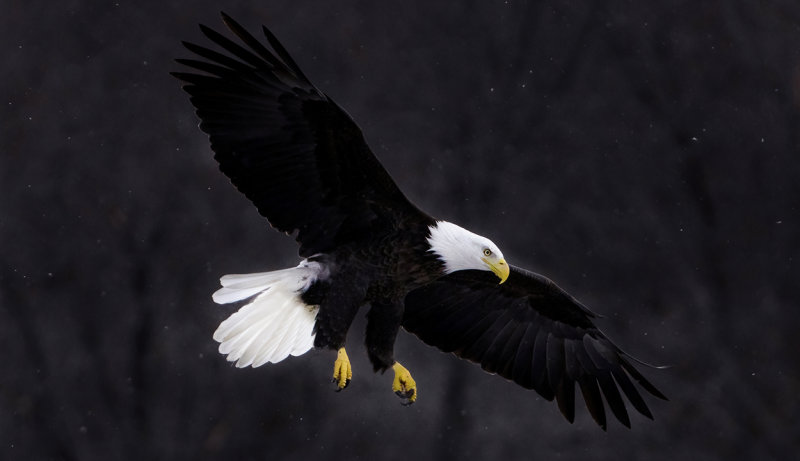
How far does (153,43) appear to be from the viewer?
8250mm

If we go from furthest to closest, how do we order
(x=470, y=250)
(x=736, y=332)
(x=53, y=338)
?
1. (x=736, y=332)
2. (x=53, y=338)
3. (x=470, y=250)

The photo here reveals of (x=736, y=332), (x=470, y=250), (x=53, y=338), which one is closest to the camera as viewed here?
(x=470, y=250)

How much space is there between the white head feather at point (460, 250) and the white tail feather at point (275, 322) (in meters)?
0.48

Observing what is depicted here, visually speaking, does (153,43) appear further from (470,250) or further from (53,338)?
(470,250)

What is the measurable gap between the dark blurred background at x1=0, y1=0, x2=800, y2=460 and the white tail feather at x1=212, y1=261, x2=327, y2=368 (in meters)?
2.41

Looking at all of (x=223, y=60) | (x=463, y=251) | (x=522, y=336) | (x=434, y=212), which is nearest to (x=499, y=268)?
(x=463, y=251)

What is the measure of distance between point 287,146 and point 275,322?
2.38 feet

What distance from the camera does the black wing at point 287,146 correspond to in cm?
502

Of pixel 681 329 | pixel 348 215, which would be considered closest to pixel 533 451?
pixel 681 329

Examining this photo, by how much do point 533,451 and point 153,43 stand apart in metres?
3.47

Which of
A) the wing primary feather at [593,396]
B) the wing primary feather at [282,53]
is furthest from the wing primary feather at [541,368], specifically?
the wing primary feather at [282,53]

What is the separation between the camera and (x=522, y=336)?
19.5 ft

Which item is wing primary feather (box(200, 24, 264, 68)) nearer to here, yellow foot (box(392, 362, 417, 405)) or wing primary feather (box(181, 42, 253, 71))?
wing primary feather (box(181, 42, 253, 71))

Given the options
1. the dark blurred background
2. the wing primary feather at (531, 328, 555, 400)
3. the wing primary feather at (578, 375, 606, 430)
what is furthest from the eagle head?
the dark blurred background
